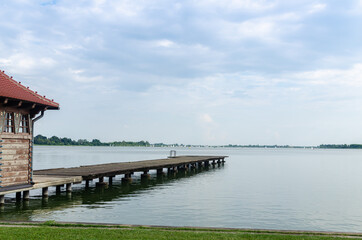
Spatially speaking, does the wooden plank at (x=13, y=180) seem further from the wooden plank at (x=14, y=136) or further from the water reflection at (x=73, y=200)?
the wooden plank at (x=14, y=136)

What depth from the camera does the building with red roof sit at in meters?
18.3

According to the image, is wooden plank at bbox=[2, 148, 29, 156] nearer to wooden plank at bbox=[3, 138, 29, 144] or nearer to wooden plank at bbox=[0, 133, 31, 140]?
wooden plank at bbox=[3, 138, 29, 144]

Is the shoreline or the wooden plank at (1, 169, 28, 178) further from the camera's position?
the wooden plank at (1, 169, 28, 178)

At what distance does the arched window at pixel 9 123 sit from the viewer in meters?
18.7

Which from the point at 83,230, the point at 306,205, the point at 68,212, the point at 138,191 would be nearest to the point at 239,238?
the point at 83,230

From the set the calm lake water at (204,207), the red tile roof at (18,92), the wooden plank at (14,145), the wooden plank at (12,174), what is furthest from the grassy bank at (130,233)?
the red tile roof at (18,92)

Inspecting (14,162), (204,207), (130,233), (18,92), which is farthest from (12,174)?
(204,207)

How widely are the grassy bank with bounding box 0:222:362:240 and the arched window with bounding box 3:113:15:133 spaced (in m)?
7.55

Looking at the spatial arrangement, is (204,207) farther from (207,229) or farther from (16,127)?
(16,127)

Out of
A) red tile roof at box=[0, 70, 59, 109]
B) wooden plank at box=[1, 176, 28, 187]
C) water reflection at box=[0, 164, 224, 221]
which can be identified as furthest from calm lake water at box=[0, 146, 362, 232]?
red tile roof at box=[0, 70, 59, 109]

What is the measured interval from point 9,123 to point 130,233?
11010 mm

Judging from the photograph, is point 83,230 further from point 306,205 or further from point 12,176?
point 306,205

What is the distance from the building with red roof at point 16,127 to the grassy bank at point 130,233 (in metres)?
6.94

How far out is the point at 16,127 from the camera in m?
19.4
